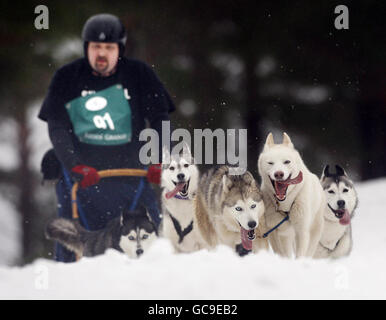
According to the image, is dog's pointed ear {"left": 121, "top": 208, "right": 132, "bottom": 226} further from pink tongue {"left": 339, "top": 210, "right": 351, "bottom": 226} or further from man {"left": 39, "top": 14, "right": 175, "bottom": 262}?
pink tongue {"left": 339, "top": 210, "right": 351, "bottom": 226}

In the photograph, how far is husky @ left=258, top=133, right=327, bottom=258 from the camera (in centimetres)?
369

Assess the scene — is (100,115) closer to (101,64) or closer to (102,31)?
(101,64)

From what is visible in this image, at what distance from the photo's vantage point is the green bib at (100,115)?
14.6 feet

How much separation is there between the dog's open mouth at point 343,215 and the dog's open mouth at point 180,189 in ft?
3.48

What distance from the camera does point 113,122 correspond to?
4492 millimetres

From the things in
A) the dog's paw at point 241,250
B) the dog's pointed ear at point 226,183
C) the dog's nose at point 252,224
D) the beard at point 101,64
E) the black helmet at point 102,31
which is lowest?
the dog's paw at point 241,250

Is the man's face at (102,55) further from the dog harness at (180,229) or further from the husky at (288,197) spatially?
A: the husky at (288,197)

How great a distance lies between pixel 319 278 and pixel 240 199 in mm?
744

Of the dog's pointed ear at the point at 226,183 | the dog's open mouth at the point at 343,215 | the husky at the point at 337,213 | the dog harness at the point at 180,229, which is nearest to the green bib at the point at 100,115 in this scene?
the dog harness at the point at 180,229

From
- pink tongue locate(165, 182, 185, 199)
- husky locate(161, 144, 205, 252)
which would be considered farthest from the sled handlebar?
pink tongue locate(165, 182, 185, 199)

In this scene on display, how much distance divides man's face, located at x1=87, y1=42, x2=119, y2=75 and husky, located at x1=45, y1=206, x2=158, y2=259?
116 cm

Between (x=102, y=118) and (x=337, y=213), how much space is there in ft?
6.53

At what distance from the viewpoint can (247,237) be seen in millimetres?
3732

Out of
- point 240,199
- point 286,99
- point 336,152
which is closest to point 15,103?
point 286,99
